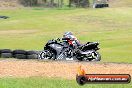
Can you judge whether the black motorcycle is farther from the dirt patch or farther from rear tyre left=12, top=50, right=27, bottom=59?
the dirt patch

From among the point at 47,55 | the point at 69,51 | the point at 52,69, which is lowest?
the point at 47,55

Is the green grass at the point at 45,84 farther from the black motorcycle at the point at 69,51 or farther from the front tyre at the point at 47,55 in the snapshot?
the front tyre at the point at 47,55

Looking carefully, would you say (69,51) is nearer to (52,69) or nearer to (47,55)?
(47,55)

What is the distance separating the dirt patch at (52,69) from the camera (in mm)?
15773

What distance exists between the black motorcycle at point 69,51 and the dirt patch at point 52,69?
2.27 metres

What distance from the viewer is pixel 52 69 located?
1709cm

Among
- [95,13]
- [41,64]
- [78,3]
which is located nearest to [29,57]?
[41,64]

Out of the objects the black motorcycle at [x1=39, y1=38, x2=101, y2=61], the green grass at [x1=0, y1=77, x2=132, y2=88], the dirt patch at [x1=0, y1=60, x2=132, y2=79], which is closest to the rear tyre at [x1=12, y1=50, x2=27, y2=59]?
the black motorcycle at [x1=39, y1=38, x2=101, y2=61]

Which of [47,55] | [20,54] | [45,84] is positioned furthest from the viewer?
[47,55]

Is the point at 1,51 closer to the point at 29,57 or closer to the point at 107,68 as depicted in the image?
the point at 29,57

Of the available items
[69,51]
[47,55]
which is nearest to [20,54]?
[47,55]

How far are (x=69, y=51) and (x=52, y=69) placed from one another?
503 cm

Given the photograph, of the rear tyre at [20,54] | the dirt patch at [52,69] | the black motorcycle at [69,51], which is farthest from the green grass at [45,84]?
the rear tyre at [20,54]

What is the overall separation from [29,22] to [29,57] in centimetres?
5373
